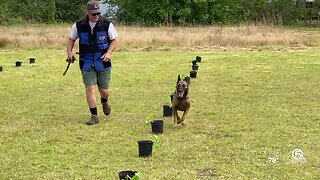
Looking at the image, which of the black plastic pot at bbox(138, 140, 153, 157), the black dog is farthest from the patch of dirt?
the black dog

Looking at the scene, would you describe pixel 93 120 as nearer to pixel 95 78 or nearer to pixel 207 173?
pixel 95 78

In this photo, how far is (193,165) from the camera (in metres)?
6.23

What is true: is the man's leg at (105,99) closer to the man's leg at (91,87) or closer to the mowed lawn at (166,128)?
the mowed lawn at (166,128)

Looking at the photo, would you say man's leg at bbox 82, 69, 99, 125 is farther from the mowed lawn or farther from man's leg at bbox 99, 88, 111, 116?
man's leg at bbox 99, 88, 111, 116

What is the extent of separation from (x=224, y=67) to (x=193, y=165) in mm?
12247

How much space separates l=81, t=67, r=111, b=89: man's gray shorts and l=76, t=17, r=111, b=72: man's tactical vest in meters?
0.08

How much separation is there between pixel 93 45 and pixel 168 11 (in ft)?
129

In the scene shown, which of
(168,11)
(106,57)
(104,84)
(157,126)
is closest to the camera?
(157,126)

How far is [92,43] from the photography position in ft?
28.5

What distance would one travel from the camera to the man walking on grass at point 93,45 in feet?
28.4

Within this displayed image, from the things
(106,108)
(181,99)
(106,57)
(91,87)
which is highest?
(106,57)

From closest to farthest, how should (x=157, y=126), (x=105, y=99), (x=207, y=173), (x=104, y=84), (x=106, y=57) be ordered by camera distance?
(x=207, y=173) < (x=157, y=126) < (x=106, y=57) < (x=104, y=84) < (x=105, y=99)

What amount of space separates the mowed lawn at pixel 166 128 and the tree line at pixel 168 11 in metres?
31.7

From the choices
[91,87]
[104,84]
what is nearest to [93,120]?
[91,87]
